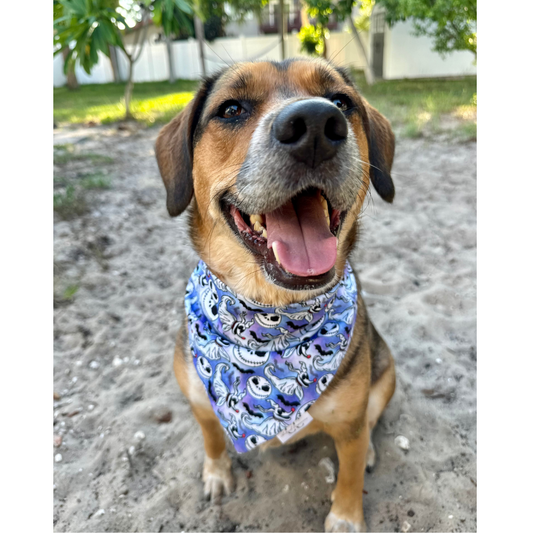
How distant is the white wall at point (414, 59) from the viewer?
51.4 feet

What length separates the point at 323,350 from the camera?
7.29 feet

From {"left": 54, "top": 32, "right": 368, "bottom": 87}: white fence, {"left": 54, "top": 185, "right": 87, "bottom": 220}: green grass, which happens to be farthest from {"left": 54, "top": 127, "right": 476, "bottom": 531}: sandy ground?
{"left": 54, "top": 32, "right": 368, "bottom": 87}: white fence

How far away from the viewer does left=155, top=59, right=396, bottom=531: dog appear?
1.76 meters

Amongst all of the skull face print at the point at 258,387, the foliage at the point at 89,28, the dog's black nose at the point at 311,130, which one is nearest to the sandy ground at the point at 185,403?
the skull face print at the point at 258,387

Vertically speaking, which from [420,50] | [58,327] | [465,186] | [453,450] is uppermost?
[420,50]

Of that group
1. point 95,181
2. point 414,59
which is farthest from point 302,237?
point 414,59

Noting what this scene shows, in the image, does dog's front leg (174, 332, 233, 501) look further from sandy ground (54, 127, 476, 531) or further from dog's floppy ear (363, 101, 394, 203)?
dog's floppy ear (363, 101, 394, 203)

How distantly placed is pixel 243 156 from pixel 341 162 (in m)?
0.48

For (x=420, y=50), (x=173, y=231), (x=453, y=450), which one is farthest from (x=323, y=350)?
(x=420, y=50)

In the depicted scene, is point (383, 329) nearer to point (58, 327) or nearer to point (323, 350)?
point (323, 350)

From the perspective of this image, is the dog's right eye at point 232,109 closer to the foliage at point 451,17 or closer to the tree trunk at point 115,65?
the foliage at point 451,17

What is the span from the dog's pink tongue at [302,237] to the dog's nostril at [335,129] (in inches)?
13.4

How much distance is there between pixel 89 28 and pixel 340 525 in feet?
37.0

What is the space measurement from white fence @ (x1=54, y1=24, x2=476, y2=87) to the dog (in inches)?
499
